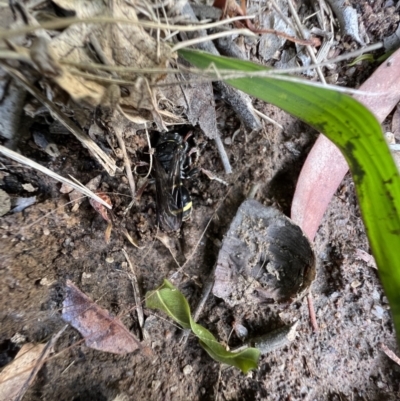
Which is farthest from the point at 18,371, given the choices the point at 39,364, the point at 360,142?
the point at 360,142

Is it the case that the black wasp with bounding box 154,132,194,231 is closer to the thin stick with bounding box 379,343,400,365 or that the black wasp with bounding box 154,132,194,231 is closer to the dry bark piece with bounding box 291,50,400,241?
the dry bark piece with bounding box 291,50,400,241

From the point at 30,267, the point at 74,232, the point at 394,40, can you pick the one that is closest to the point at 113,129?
the point at 74,232

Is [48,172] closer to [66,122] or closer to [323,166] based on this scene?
[66,122]

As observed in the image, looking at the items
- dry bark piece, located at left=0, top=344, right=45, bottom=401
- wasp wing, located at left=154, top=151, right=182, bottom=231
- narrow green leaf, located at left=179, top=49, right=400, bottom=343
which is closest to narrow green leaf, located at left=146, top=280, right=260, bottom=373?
wasp wing, located at left=154, top=151, right=182, bottom=231

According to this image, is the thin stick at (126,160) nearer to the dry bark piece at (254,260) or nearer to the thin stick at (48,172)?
the thin stick at (48,172)

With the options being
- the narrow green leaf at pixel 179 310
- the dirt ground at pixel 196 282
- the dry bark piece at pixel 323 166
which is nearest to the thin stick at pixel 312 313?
the dirt ground at pixel 196 282
